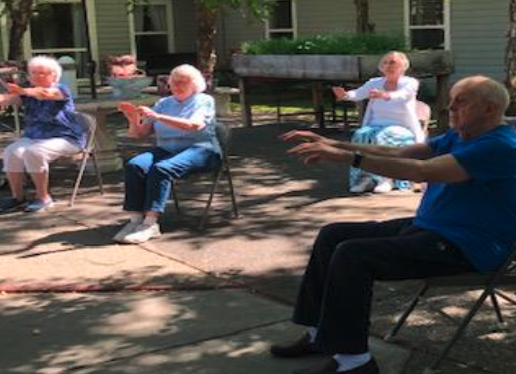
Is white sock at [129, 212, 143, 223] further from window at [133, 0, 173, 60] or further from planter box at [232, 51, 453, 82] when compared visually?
window at [133, 0, 173, 60]

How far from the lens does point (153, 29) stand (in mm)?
20938

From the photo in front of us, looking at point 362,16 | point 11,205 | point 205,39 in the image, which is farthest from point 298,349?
point 205,39

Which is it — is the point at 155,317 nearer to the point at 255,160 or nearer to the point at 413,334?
Answer: the point at 413,334

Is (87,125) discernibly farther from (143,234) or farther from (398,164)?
(398,164)

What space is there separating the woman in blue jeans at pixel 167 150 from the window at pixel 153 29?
14.6 meters

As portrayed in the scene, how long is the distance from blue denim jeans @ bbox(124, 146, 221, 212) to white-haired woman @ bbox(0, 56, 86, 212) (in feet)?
3.92

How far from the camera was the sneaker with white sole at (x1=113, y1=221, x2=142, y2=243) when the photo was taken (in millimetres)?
5832

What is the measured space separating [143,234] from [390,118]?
254cm

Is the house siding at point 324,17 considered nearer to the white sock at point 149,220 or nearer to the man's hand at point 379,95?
the man's hand at point 379,95

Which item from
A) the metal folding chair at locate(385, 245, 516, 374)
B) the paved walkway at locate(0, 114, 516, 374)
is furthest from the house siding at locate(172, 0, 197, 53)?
the metal folding chair at locate(385, 245, 516, 374)

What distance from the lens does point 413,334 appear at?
13.1 ft

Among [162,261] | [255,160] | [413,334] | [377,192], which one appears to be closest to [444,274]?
[413,334]

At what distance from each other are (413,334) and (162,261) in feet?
6.29

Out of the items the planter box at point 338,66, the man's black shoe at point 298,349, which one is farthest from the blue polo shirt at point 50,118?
the man's black shoe at point 298,349
